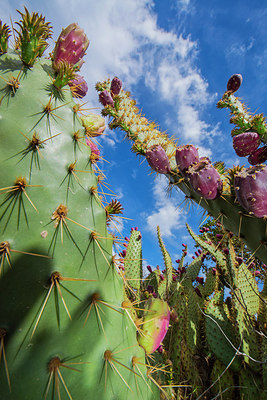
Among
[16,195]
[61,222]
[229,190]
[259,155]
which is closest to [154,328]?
[61,222]

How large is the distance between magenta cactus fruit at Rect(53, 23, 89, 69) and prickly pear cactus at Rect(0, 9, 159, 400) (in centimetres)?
1

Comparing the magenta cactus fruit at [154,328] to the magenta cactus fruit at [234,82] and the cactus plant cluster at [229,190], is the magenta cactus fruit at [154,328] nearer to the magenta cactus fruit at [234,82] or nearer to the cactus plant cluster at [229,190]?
the cactus plant cluster at [229,190]

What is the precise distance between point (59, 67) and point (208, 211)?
125 cm

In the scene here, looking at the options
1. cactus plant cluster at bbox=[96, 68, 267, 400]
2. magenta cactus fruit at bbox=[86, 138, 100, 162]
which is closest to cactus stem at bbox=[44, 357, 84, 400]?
cactus plant cluster at bbox=[96, 68, 267, 400]

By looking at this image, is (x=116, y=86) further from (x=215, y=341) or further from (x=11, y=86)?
(x=215, y=341)

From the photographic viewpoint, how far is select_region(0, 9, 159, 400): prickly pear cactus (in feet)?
2.06

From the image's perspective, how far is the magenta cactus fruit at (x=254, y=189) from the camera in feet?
3.71

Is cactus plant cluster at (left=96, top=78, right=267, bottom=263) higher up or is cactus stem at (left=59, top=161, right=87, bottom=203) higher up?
cactus plant cluster at (left=96, top=78, right=267, bottom=263)

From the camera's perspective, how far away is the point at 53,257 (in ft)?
A: 2.27

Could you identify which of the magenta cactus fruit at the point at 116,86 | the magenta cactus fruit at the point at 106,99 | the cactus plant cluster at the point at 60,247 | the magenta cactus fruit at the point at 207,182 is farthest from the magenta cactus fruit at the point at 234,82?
the cactus plant cluster at the point at 60,247

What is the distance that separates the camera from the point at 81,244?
2.50 ft

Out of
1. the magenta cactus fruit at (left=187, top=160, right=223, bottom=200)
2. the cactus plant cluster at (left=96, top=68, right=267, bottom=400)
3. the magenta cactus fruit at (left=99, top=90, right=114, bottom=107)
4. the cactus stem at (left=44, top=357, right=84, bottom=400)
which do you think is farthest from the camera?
the magenta cactus fruit at (left=99, top=90, right=114, bottom=107)

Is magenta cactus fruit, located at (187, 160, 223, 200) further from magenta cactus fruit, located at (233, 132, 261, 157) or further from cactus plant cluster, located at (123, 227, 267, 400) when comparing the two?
magenta cactus fruit, located at (233, 132, 261, 157)

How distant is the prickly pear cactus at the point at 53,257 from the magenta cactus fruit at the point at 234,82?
9.80ft
